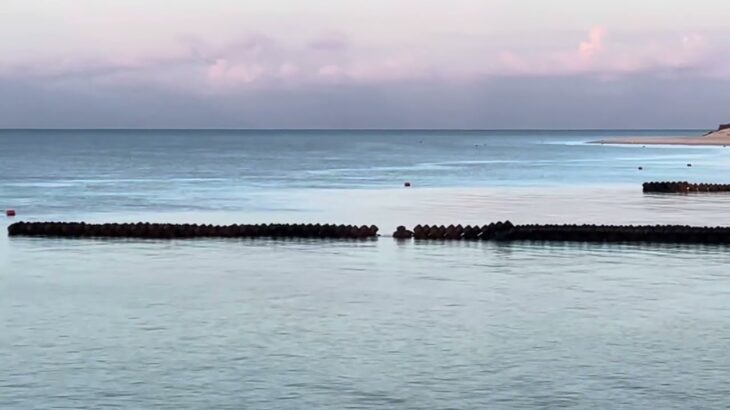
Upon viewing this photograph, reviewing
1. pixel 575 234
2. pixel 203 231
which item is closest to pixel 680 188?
pixel 575 234

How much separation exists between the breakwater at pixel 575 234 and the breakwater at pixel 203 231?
2120 mm

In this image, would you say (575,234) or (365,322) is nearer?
(365,322)

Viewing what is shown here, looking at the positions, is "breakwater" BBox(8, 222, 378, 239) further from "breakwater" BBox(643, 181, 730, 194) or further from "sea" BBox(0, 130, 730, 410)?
"breakwater" BBox(643, 181, 730, 194)

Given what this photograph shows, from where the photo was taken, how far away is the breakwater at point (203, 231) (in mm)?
50188

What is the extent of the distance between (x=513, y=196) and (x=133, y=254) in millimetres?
38779

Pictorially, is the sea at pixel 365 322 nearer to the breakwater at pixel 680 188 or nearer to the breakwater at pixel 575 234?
the breakwater at pixel 575 234

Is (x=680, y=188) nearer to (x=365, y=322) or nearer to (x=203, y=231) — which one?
(x=203, y=231)

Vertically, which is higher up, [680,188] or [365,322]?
[680,188]

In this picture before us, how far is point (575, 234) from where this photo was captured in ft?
159

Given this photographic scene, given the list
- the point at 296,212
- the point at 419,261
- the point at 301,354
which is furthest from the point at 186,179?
the point at 301,354

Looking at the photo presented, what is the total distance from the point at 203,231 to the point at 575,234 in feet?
48.6

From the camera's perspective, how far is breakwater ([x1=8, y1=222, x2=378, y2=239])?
5019 centimetres

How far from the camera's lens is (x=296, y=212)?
2608 inches

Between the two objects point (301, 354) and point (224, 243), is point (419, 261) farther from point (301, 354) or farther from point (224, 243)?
point (301, 354)
